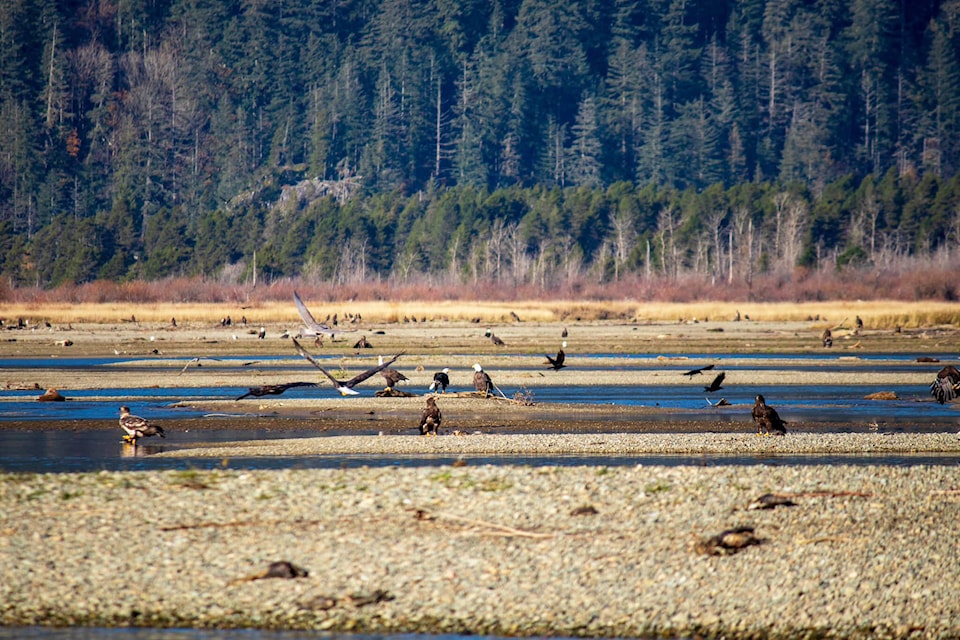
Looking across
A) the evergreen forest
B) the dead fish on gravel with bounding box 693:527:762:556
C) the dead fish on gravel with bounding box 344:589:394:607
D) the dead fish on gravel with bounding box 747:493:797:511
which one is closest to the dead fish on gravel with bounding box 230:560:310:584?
the dead fish on gravel with bounding box 344:589:394:607

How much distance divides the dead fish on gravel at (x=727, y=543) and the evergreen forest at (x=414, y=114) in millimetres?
96535

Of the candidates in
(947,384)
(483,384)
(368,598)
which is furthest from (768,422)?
(368,598)

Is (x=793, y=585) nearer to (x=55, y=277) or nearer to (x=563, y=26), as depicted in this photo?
(x=55, y=277)

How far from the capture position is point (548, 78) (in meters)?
151

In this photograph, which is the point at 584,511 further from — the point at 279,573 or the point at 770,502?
the point at 279,573

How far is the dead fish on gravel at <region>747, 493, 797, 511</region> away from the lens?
41.6 ft

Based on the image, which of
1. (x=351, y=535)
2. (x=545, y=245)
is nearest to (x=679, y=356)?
(x=351, y=535)

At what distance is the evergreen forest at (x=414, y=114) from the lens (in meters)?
115

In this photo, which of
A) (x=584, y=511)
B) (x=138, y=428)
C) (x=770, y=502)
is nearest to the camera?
(x=584, y=511)

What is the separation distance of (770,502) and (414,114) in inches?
5375

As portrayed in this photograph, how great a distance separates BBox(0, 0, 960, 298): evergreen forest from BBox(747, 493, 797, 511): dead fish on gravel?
95.3 metres

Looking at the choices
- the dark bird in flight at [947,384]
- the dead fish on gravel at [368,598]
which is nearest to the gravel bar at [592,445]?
the dark bird in flight at [947,384]

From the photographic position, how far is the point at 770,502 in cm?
1273

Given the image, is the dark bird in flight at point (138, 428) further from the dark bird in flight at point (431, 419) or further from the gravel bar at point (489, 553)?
the gravel bar at point (489, 553)
